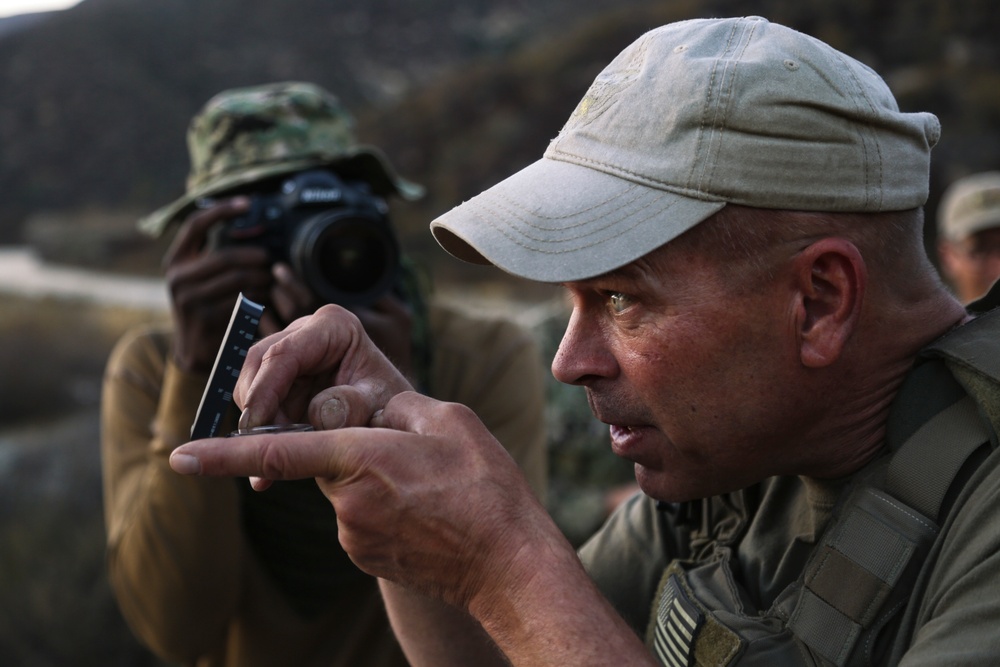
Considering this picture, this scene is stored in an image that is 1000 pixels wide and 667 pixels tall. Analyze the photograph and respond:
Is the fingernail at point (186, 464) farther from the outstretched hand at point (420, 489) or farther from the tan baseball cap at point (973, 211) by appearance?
the tan baseball cap at point (973, 211)

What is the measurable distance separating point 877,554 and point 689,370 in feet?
1.15

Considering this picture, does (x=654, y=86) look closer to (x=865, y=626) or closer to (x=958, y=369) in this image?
(x=958, y=369)

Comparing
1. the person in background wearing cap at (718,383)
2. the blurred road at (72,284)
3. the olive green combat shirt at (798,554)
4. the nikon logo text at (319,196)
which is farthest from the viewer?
the blurred road at (72,284)

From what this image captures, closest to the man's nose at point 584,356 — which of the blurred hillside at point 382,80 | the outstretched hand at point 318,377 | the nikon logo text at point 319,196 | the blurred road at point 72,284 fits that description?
the outstretched hand at point 318,377

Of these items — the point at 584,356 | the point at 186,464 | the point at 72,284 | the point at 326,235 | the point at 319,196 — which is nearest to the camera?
the point at 186,464

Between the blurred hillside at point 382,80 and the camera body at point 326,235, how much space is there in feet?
34.2

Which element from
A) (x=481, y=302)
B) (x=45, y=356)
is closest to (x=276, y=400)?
(x=45, y=356)

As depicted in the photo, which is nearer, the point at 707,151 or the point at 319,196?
the point at 707,151

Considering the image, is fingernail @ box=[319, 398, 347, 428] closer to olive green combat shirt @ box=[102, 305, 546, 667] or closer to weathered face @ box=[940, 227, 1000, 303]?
olive green combat shirt @ box=[102, 305, 546, 667]

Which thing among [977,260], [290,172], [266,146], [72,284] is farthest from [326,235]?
[72,284]

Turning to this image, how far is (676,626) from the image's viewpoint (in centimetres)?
149

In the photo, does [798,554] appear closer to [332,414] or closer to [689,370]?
[689,370]

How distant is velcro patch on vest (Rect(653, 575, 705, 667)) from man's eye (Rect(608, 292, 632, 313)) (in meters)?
0.46

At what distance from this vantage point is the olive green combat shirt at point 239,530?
100 inches
